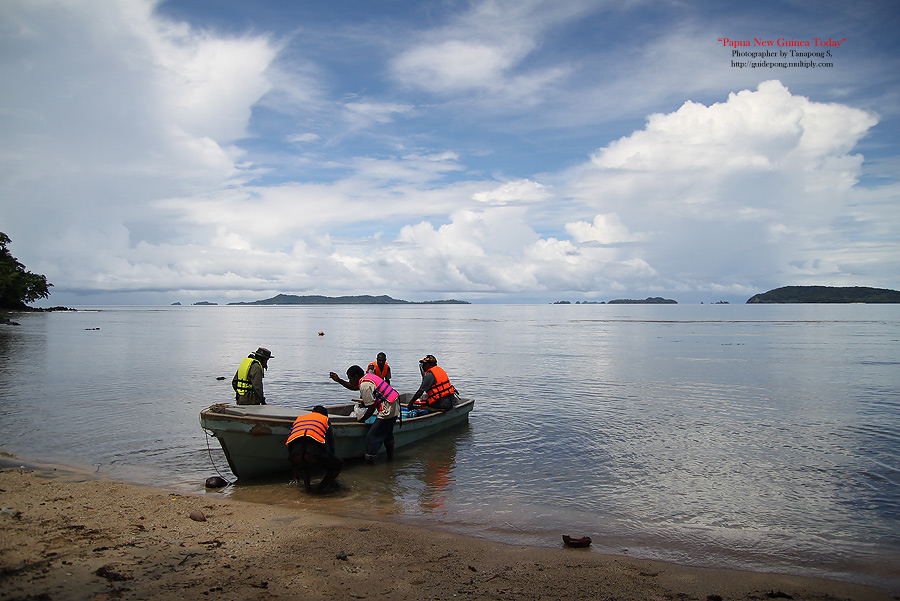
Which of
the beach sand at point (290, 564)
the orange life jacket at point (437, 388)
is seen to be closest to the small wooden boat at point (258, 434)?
the beach sand at point (290, 564)

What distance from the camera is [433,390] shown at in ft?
52.1

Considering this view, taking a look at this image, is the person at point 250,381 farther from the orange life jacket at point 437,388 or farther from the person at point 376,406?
the orange life jacket at point 437,388

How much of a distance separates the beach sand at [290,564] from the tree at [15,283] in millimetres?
104587

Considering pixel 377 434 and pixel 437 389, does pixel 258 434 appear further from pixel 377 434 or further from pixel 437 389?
pixel 437 389

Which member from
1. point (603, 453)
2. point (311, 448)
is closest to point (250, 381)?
point (311, 448)

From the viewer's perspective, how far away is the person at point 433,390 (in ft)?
51.0

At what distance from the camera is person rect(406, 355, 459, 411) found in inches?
611

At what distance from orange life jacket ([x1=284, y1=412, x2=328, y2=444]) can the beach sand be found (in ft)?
4.84

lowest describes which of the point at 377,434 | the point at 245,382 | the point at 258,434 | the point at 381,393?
the point at 377,434

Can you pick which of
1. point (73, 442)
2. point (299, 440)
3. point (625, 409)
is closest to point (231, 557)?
point (299, 440)

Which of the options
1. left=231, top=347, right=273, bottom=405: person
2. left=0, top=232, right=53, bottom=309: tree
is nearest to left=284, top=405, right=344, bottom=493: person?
left=231, top=347, right=273, bottom=405: person

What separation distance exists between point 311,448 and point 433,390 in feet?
19.8

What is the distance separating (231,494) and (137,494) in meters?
1.56

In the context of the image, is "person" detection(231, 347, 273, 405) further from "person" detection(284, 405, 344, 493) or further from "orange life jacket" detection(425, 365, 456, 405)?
Answer: "orange life jacket" detection(425, 365, 456, 405)
